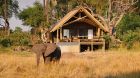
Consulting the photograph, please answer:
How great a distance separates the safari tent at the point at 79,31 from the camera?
124 ft

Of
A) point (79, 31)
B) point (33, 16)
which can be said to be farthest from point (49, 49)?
point (33, 16)

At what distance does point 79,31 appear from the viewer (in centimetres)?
4156

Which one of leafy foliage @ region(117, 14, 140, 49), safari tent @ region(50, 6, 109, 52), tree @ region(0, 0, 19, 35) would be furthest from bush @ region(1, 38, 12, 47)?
tree @ region(0, 0, 19, 35)

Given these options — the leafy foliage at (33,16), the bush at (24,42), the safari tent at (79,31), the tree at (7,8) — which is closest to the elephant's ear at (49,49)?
the safari tent at (79,31)

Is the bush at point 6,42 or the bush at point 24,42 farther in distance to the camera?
the bush at point 24,42

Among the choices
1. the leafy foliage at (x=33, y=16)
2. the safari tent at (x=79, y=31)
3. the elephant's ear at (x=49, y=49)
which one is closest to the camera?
the elephant's ear at (x=49, y=49)

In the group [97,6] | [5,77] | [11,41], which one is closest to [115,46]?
[11,41]

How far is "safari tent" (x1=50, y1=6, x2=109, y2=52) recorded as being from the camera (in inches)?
1487

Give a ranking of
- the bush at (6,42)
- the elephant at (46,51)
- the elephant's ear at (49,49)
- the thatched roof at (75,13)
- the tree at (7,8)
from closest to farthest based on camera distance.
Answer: the elephant at (46,51)
the elephant's ear at (49,49)
the thatched roof at (75,13)
the bush at (6,42)
the tree at (7,8)

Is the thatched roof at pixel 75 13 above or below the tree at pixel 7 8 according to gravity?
below

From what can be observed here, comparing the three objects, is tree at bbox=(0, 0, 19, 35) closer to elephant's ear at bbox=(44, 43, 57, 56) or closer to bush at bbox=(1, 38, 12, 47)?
bush at bbox=(1, 38, 12, 47)

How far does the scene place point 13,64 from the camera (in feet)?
50.1

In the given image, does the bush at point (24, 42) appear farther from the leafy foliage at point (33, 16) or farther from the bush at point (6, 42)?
the leafy foliage at point (33, 16)

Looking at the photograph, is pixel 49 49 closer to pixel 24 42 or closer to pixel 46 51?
pixel 46 51
